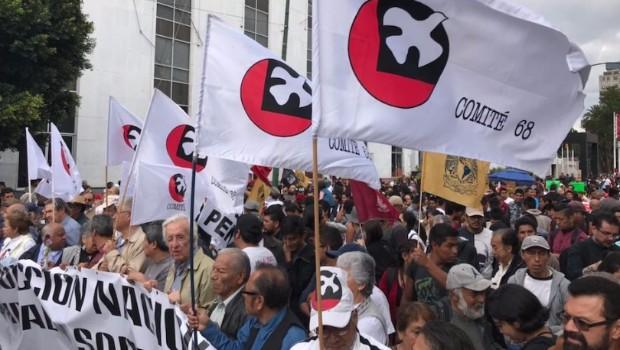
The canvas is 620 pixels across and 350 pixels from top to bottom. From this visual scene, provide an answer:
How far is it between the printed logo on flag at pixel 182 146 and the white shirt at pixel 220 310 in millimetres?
2317

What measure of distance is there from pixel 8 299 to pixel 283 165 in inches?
88.1

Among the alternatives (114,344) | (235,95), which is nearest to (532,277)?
(235,95)

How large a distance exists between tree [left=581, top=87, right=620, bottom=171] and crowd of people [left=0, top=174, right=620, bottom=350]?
6714 cm

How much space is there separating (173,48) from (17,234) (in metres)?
25.0

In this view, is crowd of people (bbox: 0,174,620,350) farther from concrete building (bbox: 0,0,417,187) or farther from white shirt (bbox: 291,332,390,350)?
concrete building (bbox: 0,0,417,187)

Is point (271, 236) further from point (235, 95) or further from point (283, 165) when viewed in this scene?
point (235, 95)

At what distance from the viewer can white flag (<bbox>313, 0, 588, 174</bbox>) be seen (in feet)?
9.87

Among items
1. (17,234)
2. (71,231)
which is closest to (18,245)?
(17,234)

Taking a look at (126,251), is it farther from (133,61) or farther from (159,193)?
(133,61)

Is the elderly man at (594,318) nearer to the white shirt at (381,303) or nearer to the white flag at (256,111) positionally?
the white shirt at (381,303)

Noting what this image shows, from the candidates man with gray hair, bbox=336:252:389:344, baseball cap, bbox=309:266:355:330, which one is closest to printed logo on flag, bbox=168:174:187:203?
man with gray hair, bbox=336:252:389:344

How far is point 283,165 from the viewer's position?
498cm

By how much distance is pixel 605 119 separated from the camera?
68938mm

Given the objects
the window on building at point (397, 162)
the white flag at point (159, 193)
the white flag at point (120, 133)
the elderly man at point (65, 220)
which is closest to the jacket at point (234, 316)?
the white flag at point (159, 193)
